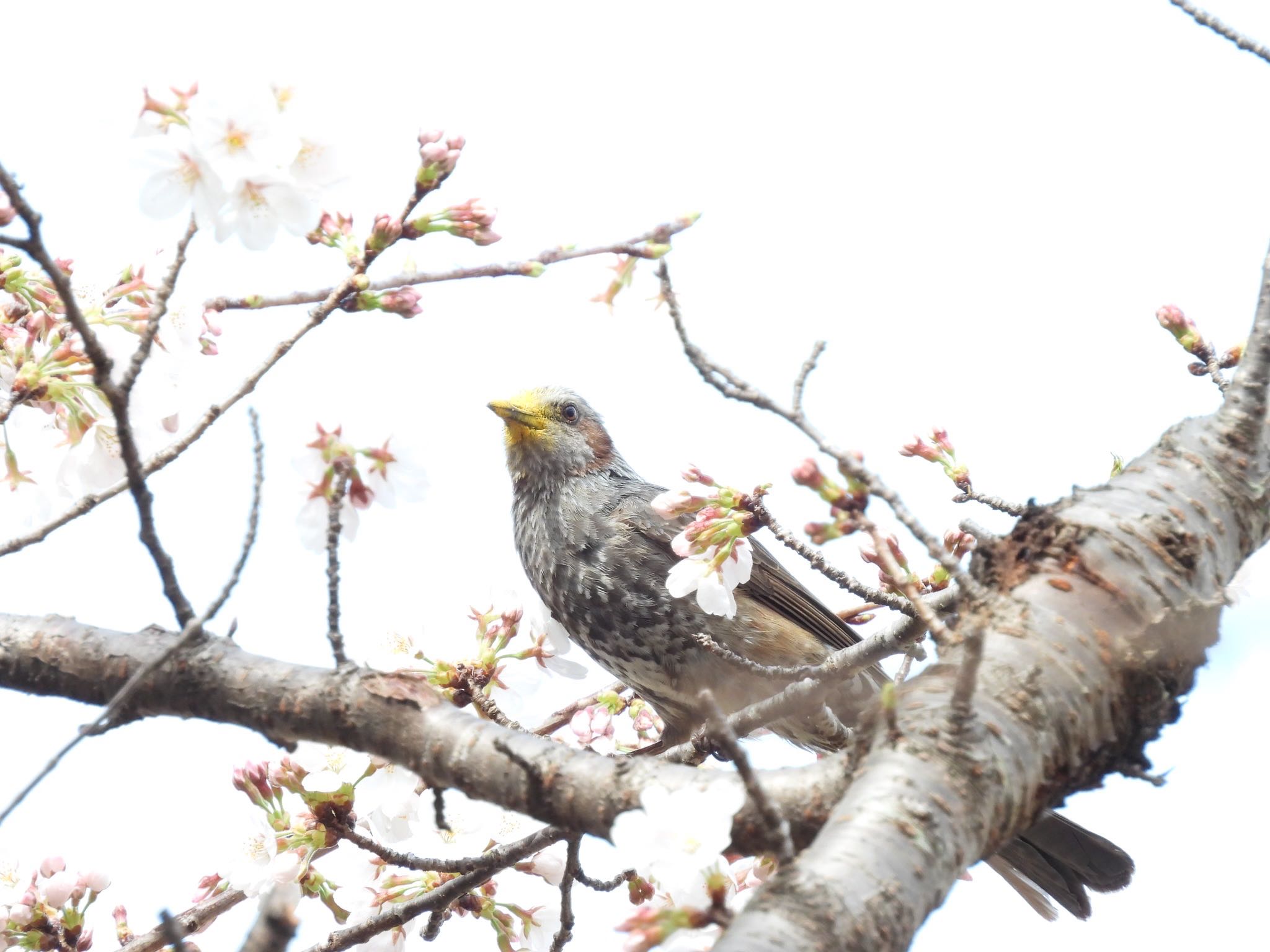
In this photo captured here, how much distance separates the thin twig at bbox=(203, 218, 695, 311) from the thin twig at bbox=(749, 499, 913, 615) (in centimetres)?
64

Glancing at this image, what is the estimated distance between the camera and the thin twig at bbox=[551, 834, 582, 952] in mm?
2680

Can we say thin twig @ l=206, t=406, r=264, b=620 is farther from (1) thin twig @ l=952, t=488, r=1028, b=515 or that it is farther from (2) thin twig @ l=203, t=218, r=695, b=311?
(1) thin twig @ l=952, t=488, r=1028, b=515

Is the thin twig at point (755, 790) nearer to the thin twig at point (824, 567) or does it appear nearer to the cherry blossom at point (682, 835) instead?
the cherry blossom at point (682, 835)

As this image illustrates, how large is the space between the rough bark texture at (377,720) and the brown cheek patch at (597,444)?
2.83 meters

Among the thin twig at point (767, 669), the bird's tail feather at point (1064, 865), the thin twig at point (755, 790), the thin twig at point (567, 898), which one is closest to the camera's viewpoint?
the thin twig at point (755, 790)

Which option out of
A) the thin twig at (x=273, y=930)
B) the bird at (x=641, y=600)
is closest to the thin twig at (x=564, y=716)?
the bird at (x=641, y=600)

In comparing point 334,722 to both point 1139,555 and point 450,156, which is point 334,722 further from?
point 1139,555

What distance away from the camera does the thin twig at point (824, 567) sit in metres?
2.74

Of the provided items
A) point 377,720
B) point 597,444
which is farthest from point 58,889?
point 597,444

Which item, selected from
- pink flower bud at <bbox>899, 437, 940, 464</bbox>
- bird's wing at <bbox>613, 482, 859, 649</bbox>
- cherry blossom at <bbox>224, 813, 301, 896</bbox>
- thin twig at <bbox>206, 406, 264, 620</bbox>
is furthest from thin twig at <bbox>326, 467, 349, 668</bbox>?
bird's wing at <bbox>613, 482, 859, 649</bbox>

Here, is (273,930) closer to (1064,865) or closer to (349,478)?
(349,478)

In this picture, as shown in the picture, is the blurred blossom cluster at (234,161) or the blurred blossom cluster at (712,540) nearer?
the blurred blossom cluster at (234,161)

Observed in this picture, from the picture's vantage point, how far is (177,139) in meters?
2.12

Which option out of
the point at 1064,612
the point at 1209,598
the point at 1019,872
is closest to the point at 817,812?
the point at 1064,612
